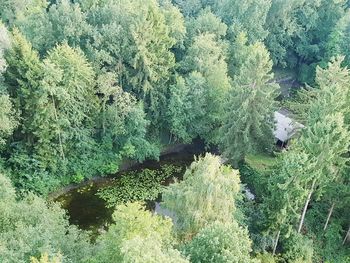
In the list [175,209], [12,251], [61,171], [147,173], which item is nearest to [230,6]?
[147,173]

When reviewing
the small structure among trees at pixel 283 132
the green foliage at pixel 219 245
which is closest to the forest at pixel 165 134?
the green foliage at pixel 219 245

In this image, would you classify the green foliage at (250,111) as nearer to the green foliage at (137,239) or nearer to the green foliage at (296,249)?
the green foliage at (296,249)

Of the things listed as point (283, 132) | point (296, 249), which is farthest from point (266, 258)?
point (283, 132)

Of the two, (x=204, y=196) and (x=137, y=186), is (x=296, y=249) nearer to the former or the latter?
(x=204, y=196)

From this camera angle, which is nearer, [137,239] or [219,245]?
[137,239]

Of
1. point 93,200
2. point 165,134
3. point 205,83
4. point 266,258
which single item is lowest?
point 93,200

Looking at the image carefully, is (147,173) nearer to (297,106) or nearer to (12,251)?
(297,106)

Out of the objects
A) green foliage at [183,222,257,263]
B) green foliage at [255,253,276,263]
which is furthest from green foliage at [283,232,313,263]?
green foliage at [183,222,257,263]
